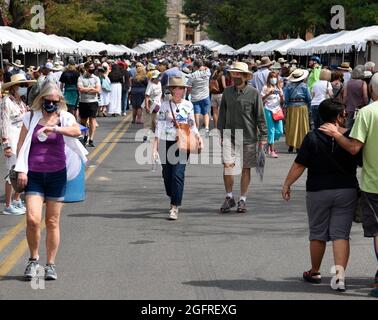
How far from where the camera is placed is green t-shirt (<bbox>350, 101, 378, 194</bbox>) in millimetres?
7012

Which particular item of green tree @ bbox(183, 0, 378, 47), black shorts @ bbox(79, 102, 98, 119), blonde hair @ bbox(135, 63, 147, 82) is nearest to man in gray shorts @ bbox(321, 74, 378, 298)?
black shorts @ bbox(79, 102, 98, 119)

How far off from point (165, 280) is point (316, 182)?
144 centimetres

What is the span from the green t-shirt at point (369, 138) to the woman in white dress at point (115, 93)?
75.9 feet

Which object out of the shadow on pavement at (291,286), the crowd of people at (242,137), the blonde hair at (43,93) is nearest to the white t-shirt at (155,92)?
the crowd of people at (242,137)

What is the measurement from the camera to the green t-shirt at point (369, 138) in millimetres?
7012

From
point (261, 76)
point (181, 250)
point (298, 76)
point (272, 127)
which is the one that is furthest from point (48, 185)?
point (261, 76)

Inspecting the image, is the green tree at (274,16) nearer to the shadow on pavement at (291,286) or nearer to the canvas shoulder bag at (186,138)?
the canvas shoulder bag at (186,138)

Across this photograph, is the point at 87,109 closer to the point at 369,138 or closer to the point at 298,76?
the point at 298,76

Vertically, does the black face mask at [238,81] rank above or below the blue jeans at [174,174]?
above

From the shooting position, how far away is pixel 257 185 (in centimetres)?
1399

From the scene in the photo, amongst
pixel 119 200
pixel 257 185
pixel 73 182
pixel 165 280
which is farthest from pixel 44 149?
pixel 257 185

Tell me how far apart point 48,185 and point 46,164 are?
17 cm

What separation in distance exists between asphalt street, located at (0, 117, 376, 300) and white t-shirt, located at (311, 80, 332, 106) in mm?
4635

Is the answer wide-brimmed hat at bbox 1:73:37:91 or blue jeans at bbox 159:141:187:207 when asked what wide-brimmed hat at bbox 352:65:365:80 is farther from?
wide-brimmed hat at bbox 1:73:37:91
